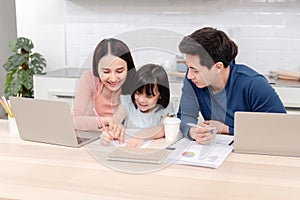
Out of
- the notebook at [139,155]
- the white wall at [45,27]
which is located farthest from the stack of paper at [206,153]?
the white wall at [45,27]

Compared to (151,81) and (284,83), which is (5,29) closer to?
(284,83)

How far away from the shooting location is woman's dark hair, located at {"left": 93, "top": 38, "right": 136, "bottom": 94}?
150cm

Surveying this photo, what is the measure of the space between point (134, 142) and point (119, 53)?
1.07 feet

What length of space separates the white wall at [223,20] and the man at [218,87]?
152 centimetres

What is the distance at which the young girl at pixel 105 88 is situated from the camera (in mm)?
1506

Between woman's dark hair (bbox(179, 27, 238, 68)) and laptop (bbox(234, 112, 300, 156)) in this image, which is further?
woman's dark hair (bbox(179, 27, 238, 68))

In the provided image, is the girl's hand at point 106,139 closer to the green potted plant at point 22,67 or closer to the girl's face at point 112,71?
the girl's face at point 112,71

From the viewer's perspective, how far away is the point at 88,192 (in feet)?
3.45

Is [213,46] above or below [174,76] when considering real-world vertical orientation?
above

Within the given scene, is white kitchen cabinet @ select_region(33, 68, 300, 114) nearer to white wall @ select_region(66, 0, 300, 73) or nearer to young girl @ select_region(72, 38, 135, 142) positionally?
white wall @ select_region(66, 0, 300, 73)

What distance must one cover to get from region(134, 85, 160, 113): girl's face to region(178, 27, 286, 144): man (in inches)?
7.5

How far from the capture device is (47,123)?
1.48 m

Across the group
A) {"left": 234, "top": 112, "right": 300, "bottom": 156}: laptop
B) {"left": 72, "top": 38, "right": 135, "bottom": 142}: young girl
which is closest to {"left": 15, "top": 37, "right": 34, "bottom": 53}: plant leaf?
{"left": 72, "top": 38, "right": 135, "bottom": 142}: young girl

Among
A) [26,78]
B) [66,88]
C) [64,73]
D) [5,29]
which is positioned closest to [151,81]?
[66,88]
